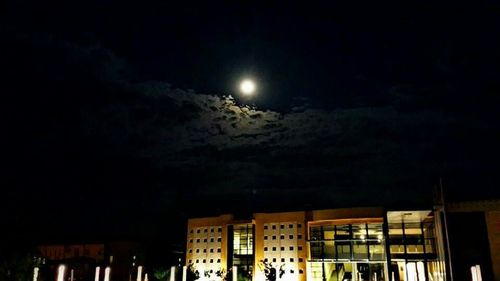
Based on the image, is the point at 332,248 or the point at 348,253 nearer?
the point at 348,253

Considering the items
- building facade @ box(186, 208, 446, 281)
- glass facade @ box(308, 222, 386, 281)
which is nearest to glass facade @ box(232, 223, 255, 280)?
building facade @ box(186, 208, 446, 281)

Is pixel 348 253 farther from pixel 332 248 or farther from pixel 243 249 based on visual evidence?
pixel 243 249

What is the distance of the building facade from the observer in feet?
91.8

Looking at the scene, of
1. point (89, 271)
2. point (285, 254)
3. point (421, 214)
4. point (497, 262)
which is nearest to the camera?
point (497, 262)

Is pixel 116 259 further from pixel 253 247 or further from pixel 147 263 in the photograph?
pixel 253 247

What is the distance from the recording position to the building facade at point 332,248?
91.8 ft

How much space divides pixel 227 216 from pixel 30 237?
13.4 m

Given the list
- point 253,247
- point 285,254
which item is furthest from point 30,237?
point 285,254

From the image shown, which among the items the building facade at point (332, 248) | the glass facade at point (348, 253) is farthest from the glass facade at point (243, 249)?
the glass facade at point (348, 253)

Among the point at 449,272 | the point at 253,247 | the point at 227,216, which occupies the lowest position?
the point at 449,272

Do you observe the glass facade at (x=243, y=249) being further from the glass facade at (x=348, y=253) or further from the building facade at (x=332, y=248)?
the glass facade at (x=348, y=253)

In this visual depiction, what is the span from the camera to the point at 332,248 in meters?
29.0

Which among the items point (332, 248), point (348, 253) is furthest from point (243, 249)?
point (348, 253)

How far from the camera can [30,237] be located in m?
30.4
